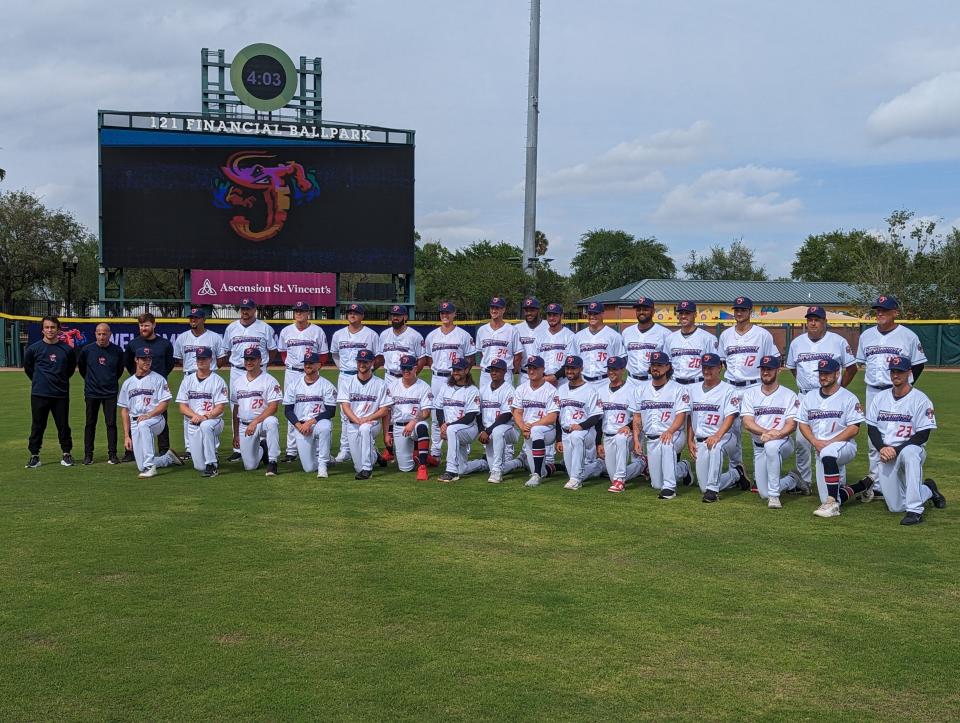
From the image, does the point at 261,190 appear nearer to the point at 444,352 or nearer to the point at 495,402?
the point at 444,352

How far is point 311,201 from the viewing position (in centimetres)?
2855

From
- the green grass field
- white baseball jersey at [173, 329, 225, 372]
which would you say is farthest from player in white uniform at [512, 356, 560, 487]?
white baseball jersey at [173, 329, 225, 372]

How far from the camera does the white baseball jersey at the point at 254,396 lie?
9742 mm

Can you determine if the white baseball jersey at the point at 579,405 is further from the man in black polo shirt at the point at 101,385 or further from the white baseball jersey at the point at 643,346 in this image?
the man in black polo shirt at the point at 101,385

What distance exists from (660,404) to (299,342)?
177 inches

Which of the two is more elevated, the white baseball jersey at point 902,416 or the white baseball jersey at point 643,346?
the white baseball jersey at point 643,346

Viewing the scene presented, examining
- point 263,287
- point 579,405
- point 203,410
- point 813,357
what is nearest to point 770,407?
point 813,357

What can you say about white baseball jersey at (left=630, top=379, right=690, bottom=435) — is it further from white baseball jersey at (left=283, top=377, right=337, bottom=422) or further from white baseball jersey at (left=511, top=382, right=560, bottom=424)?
white baseball jersey at (left=283, top=377, right=337, bottom=422)

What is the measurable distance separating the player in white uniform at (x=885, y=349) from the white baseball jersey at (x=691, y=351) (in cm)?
150

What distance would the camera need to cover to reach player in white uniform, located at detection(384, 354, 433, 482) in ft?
31.8

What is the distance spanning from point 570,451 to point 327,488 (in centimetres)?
253

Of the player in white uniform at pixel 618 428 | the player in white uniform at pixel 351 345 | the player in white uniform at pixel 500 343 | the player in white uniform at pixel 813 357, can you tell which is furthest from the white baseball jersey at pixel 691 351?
the player in white uniform at pixel 351 345

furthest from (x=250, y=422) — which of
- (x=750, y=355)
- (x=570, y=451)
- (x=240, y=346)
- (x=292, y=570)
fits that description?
(x=750, y=355)

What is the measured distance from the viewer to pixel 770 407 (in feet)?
27.3
